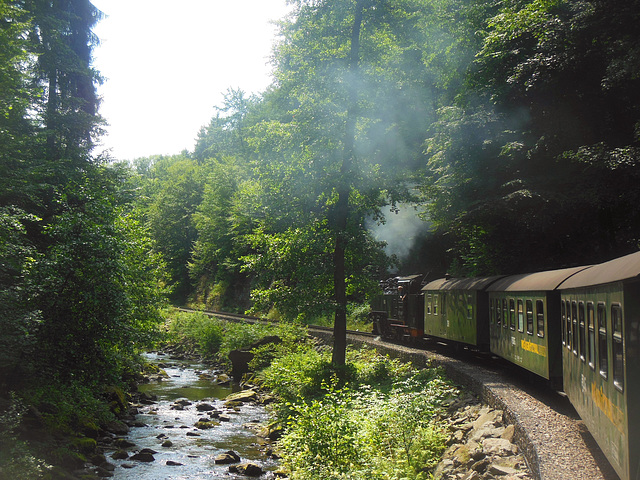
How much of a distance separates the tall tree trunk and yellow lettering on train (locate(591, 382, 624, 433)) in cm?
986

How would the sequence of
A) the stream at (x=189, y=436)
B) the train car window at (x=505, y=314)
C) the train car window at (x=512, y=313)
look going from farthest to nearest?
1. the train car window at (x=505, y=314)
2. the train car window at (x=512, y=313)
3. the stream at (x=189, y=436)

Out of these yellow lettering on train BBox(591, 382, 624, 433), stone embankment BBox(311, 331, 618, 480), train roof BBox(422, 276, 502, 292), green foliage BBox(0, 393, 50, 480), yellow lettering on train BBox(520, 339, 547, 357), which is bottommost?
green foliage BBox(0, 393, 50, 480)

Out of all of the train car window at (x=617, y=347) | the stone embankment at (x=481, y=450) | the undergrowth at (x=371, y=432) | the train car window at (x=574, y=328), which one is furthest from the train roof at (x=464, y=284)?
the train car window at (x=617, y=347)

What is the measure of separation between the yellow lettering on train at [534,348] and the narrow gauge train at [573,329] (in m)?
0.02

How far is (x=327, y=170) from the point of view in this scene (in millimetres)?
16141

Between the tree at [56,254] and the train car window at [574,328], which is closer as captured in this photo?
the train car window at [574,328]

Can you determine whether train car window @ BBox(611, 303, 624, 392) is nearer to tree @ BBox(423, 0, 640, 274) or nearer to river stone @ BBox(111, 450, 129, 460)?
river stone @ BBox(111, 450, 129, 460)

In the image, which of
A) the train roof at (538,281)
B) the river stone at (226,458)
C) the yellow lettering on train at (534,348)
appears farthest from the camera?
the river stone at (226,458)

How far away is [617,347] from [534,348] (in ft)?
18.5

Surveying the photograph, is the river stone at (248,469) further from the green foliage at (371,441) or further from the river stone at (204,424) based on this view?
the river stone at (204,424)

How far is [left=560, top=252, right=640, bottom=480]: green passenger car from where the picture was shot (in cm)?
477

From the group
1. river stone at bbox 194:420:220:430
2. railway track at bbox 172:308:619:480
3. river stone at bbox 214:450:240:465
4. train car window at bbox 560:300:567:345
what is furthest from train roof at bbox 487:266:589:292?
river stone at bbox 194:420:220:430

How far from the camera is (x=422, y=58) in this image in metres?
26.4

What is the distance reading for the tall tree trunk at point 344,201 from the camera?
15.9 m
